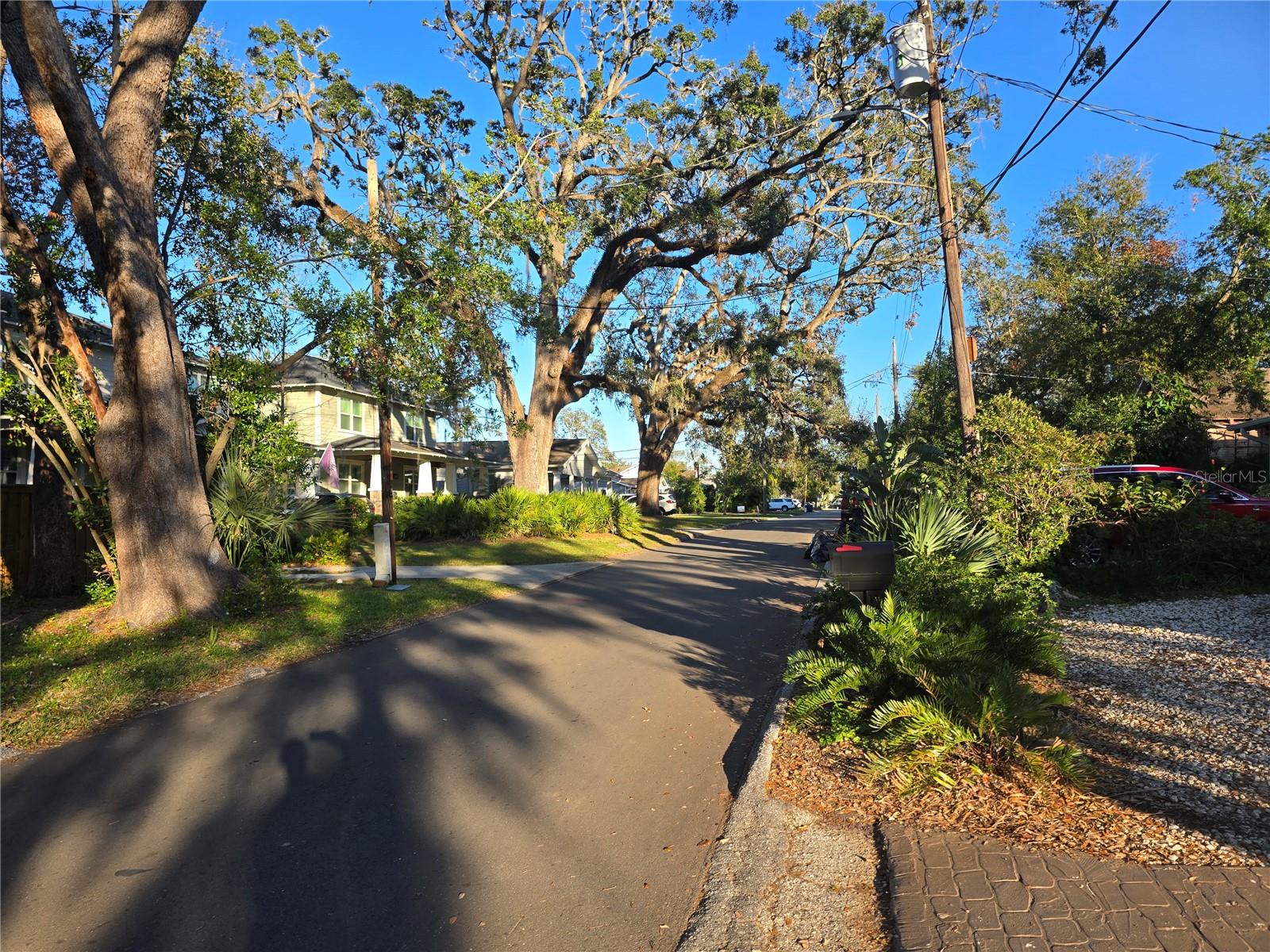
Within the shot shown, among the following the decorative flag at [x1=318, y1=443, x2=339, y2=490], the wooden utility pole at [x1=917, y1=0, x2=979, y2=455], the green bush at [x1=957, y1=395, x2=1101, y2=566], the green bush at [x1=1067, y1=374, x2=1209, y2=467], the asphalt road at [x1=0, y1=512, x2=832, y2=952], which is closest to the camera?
the asphalt road at [x1=0, y1=512, x2=832, y2=952]

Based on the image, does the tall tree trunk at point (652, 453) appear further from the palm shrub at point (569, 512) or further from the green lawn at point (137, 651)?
the green lawn at point (137, 651)

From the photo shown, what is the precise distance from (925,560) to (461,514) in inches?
711

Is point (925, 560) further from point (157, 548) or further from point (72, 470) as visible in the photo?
point (72, 470)

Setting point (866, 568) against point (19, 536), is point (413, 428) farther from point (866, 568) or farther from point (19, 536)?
point (866, 568)

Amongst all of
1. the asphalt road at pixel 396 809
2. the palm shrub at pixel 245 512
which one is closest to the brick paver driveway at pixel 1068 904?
the asphalt road at pixel 396 809

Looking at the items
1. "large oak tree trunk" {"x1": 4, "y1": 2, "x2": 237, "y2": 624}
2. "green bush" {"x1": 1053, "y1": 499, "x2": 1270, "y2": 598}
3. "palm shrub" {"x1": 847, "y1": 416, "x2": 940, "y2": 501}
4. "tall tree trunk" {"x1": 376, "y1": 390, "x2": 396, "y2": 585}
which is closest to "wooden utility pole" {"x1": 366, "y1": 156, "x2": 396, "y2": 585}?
"tall tree trunk" {"x1": 376, "y1": 390, "x2": 396, "y2": 585}

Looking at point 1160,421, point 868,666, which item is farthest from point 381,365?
point 1160,421

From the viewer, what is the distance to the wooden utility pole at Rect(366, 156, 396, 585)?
38.1 ft

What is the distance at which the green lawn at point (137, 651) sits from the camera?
662cm

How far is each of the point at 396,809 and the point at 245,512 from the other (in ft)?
25.7

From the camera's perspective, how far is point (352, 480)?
32.8 m

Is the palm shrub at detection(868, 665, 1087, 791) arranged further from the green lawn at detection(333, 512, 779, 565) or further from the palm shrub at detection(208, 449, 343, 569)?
the green lawn at detection(333, 512, 779, 565)

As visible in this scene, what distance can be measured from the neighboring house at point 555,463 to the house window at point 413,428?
2.52 metres

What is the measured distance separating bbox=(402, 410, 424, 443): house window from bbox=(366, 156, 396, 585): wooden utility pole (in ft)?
75.7
